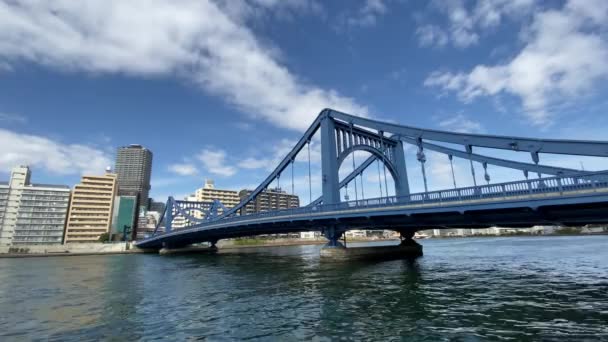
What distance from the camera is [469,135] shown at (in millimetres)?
25578

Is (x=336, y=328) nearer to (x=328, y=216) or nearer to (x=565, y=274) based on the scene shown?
(x=565, y=274)

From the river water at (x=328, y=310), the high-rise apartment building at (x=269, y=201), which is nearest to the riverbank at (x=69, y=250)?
the river water at (x=328, y=310)

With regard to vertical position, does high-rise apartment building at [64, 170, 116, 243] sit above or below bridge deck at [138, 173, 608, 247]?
above

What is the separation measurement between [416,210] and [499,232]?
143653 mm

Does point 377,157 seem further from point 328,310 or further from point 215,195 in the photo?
point 215,195

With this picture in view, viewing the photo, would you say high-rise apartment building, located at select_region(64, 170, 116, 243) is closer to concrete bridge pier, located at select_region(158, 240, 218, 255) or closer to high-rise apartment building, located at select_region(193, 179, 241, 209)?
concrete bridge pier, located at select_region(158, 240, 218, 255)

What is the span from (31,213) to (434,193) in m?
109

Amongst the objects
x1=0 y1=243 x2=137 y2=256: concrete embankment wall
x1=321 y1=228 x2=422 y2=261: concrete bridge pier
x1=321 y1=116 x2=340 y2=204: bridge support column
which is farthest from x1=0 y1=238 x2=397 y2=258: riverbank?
x1=321 y1=228 x2=422 y2=261: concrete bridge pier

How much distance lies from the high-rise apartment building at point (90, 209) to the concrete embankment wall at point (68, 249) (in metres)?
14.2

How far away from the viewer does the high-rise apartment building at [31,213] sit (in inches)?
3300

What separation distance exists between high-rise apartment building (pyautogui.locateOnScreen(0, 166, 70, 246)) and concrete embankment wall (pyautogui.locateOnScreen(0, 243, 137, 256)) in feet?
36.6

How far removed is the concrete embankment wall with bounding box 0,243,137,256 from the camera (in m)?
73.4

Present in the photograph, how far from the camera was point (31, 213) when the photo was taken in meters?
86.6

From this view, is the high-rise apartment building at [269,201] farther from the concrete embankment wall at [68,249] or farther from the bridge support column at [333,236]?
the bridge support column at [333,236]
